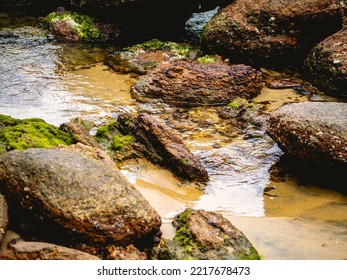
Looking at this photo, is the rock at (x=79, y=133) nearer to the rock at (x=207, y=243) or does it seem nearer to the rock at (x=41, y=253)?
the rock at (x=207, y=243)

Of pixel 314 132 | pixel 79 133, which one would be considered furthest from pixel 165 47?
pixel 314 132

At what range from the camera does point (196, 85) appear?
22.1 feet

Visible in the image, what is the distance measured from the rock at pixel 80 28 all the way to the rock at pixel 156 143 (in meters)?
4.58

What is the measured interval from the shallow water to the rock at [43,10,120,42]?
45 cm

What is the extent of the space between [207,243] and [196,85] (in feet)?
12.2

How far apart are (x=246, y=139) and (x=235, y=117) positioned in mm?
640

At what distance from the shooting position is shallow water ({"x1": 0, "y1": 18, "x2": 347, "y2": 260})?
435 centimetres

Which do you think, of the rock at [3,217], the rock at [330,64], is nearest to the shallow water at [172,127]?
the rock at [330,64]

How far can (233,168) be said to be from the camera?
508 centimetres

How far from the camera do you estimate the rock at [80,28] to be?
932 centimetres

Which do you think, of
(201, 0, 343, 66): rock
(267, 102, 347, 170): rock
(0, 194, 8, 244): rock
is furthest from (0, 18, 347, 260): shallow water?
(0, 194, 8, 244): rock

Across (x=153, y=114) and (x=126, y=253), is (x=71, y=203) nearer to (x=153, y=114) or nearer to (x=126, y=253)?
(x=126, y=253)

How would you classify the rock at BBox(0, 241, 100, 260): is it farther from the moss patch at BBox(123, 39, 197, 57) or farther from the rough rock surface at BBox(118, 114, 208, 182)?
the moss patch at BBox(123, 39, 197, 57)

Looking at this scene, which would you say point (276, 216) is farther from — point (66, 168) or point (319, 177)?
point (66, 168)
